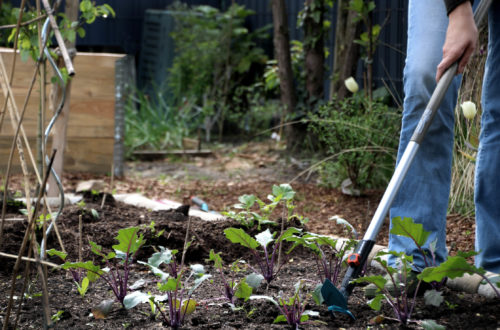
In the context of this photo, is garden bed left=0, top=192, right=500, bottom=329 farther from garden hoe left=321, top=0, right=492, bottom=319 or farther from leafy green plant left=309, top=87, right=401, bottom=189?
leafy green plant left=309, top=87, right=401, bottom=189

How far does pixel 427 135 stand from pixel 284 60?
3646 mm

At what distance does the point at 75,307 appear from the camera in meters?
1.68

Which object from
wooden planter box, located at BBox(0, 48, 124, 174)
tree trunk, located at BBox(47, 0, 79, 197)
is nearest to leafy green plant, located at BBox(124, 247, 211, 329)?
tree trunk, located at BBox(47, 0, 79, 197)

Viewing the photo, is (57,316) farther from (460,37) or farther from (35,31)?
(35,31)

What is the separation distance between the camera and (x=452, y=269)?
1.44 m

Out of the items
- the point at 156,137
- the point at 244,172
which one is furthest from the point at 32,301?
the point at 156,137

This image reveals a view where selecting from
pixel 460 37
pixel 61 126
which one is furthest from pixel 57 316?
pixel 61 126

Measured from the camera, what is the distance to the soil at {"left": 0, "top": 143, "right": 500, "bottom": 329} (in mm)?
1565

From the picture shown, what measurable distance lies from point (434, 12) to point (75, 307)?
4.39 ft

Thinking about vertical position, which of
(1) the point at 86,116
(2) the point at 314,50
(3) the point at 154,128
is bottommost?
(3) the point at 154,128

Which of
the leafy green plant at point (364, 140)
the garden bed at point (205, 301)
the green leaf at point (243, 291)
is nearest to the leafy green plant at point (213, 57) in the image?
the leafy green plant at point (364, 140)

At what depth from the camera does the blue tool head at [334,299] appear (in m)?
1.54

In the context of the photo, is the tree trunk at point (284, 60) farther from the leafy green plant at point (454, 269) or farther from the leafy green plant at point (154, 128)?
the leafy green plant at point (454, 269)

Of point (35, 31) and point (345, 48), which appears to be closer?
point (35, 31)
